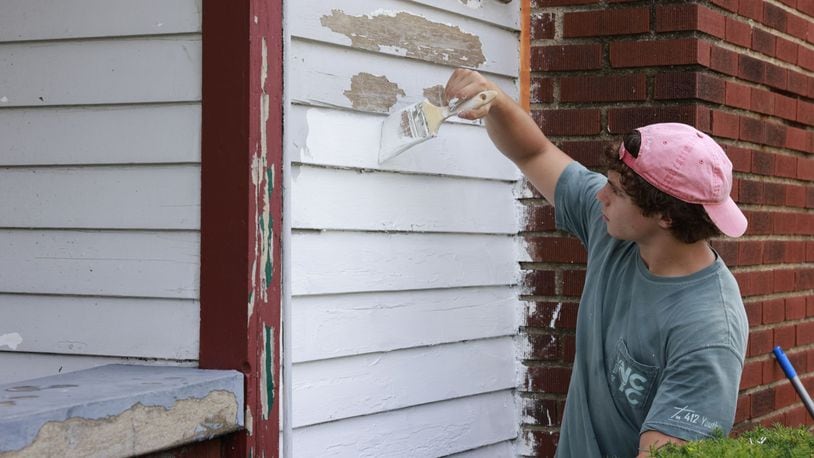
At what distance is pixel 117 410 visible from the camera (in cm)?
248

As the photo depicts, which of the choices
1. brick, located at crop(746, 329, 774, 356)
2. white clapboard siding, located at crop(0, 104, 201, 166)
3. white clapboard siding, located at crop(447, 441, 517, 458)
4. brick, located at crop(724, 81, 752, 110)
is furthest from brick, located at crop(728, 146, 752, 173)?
white clapboard siding, located at crop(0, 104, 201, 166)

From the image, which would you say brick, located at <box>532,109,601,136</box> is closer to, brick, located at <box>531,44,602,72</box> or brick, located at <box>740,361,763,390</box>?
brick, located at <box>531,44,602,72</box>

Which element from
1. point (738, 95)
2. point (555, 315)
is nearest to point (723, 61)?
point (738, 95)

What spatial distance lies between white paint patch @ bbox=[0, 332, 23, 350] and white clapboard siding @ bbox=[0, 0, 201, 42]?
0.80 meters

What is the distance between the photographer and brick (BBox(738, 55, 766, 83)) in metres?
4.16

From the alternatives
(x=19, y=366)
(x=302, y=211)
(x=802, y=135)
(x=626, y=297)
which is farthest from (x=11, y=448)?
(x=802, y=135)

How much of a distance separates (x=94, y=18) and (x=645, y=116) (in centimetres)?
186

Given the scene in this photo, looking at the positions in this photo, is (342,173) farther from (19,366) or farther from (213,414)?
(19,366)

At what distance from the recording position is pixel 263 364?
286 centimetres

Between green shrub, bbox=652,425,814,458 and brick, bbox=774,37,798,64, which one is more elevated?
brick, bbox=774,37,798,64

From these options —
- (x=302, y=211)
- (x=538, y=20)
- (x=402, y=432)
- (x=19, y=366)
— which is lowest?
(x=402, y=432)

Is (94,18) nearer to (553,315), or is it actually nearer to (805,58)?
(553,315)

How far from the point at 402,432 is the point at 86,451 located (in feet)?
4.18

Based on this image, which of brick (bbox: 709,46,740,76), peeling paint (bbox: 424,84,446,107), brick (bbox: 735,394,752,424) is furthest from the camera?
brick (bbox: 735,394,752,424)
